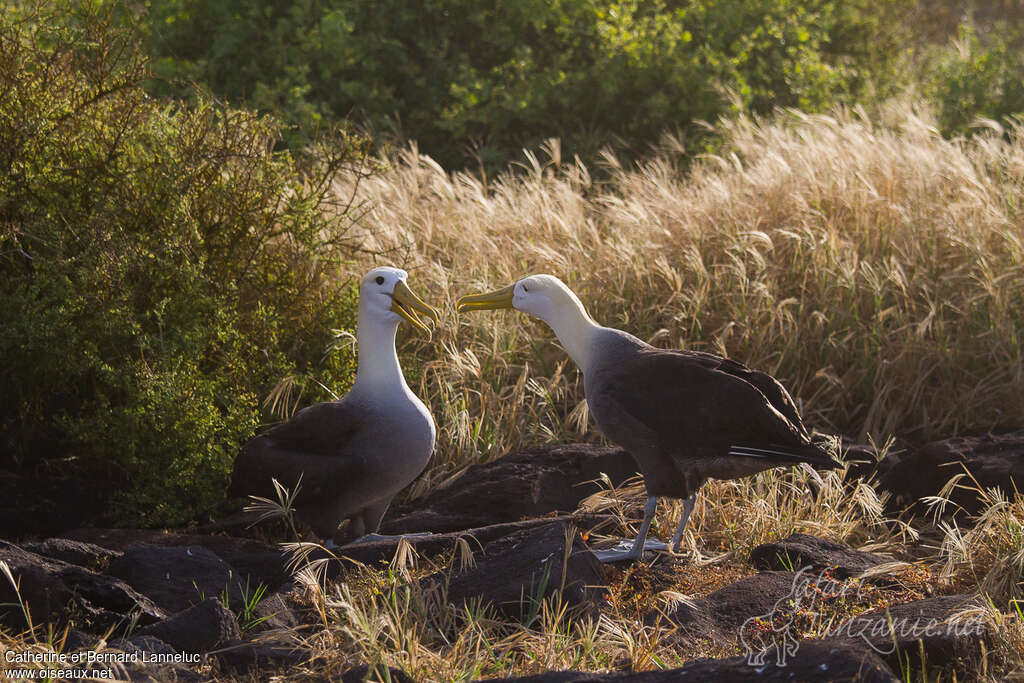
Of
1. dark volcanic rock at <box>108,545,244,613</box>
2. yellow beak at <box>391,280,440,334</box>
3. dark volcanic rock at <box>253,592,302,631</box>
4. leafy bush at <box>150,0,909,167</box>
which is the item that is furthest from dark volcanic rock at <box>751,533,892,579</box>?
leafy bush at <box>150,0,909,167</box>

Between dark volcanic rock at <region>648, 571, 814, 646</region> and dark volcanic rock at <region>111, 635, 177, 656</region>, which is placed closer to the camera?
dark volcanic rock at <region>111, 635, 177, 656</region>

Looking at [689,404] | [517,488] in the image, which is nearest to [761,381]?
[689,404]

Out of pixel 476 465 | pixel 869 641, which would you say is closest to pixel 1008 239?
pixel 476 465

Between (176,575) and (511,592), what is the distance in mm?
1149

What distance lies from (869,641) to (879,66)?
32.0 ft

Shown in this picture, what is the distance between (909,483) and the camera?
5145 mm

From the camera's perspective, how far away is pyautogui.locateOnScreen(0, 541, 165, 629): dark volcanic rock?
358 cm

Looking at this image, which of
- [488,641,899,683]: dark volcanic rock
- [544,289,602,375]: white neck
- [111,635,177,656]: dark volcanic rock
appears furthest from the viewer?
[544,289,602,375]: white neck

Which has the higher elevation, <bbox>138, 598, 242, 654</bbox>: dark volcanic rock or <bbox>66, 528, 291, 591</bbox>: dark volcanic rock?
<bbox>138, 598, 242, 654</bbox>: dark volcanic rock

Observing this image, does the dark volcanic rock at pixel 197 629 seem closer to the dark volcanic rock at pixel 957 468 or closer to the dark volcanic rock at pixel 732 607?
the dark volcanic rock at pixel 732 607

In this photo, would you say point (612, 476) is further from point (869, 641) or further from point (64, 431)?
point (64, 431)

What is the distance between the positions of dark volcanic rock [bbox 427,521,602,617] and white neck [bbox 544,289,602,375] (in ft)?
2.71

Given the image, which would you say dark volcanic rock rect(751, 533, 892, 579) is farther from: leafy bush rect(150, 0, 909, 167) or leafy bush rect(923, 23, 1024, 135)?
leafy bush rect(923, 23, 1024, 135)

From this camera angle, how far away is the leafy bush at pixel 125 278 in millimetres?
4680
